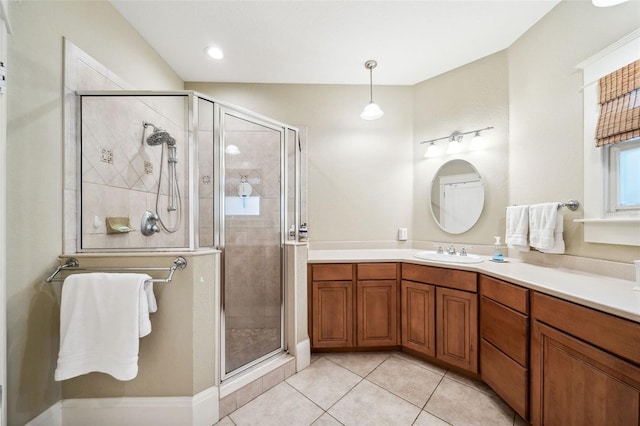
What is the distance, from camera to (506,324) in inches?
53.4

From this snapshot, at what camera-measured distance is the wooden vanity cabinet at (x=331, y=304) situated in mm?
1941

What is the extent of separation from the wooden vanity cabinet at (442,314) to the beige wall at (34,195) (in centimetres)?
230

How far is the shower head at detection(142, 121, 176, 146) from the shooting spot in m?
1.68

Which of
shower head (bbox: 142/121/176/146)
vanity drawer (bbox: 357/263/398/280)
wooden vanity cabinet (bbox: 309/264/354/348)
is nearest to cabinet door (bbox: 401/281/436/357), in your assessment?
vanity drawer (bbox: 357/263/398/280)

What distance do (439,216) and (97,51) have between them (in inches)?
119

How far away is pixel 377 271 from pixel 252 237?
109 cm

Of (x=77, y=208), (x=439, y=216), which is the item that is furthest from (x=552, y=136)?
(x=77, y=208)

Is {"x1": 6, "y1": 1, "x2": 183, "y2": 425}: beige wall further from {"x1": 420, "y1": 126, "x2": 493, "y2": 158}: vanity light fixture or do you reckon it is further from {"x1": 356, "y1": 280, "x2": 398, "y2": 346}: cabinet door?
{"x1": 420, "y1": 126, "x2": 493, "y2": 158}: vanity light fixture

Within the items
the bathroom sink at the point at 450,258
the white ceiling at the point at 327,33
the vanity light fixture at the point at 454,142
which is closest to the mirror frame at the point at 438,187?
the vanity light fixture at the point at 454,142

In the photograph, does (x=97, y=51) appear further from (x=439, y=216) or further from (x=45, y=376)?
(x=439, y=216)

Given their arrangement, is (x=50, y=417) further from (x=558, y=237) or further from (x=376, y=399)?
(x=558, y=237)

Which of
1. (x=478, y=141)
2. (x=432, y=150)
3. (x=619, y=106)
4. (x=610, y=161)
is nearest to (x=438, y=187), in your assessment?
(x=432, y=150)

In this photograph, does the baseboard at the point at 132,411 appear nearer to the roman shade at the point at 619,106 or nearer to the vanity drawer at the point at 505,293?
the vanity drawer at the point at 505,293

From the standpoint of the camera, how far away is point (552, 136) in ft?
5.39
